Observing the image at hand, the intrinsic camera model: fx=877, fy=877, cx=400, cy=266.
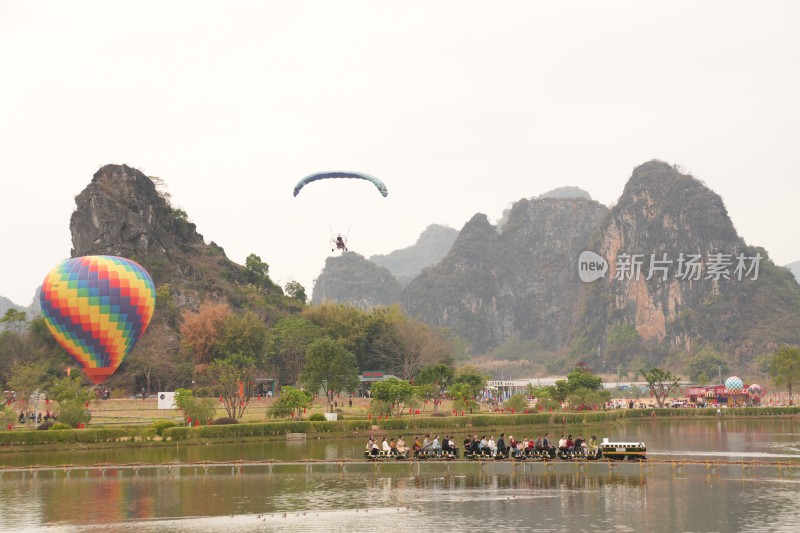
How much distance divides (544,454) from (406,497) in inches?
434

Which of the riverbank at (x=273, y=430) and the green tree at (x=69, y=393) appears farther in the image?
the green tree at (x=69, y=393)

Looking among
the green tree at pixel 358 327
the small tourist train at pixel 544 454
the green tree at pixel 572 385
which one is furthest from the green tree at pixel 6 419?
the green tree at pixel 358 327

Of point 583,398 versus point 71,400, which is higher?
point 71,400

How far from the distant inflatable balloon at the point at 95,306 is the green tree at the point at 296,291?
72.1 metres

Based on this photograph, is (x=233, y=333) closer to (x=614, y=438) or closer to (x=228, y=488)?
(x=614, y=438)

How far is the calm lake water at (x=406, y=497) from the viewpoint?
28.8 m

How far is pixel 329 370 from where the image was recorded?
276ft

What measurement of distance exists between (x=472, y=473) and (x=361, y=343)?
75865mm

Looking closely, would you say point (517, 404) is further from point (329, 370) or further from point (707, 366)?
point (707, 366)

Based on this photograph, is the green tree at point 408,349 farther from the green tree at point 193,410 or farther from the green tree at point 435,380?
the green tree at point 193,410

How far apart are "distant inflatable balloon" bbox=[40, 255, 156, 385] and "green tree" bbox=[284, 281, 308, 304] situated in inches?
2840

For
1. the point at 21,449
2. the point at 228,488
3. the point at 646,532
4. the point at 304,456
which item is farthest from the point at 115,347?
the point at 646,532

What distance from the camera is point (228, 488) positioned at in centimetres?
3769

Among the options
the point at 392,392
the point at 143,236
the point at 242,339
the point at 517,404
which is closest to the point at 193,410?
the point at 392,392
